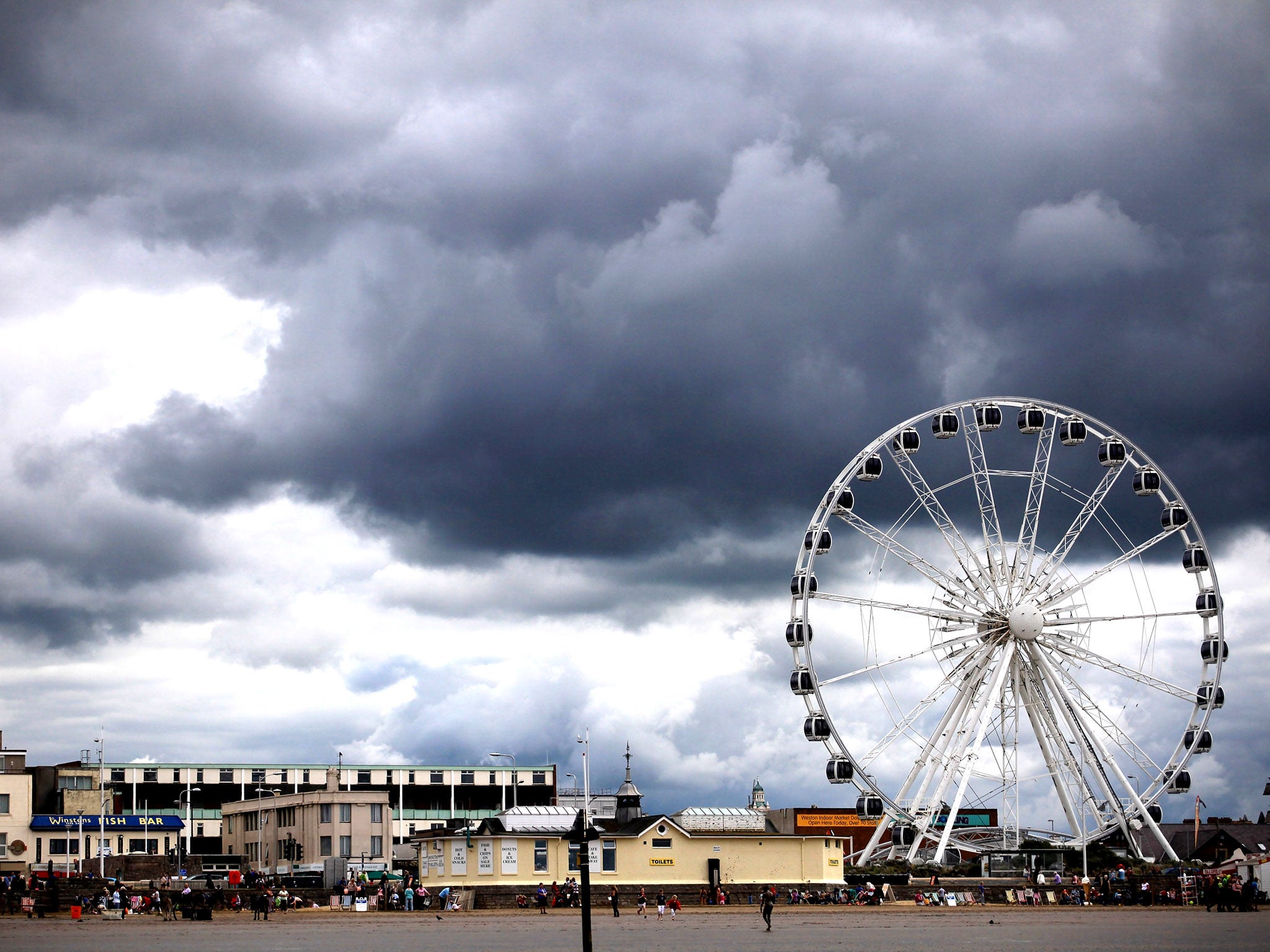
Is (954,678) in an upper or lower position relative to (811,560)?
lower

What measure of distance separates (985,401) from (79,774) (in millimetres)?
79562

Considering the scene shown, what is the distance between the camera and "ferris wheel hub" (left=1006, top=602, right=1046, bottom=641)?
3017 inches

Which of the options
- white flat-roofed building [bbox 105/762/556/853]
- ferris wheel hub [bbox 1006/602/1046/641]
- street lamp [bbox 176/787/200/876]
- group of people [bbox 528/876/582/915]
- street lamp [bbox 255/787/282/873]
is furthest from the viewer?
white flat-roofed building [bbox 105/762/556/853]

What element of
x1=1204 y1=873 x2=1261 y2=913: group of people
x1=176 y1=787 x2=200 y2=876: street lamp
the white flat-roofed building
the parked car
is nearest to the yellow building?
the parked car

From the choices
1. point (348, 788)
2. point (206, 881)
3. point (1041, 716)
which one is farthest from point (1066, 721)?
point (348, 788)

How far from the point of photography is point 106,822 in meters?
109

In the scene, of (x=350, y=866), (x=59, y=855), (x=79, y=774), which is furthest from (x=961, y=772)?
(x=79, y=774)

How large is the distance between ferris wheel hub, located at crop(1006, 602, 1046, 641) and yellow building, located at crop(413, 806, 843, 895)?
1377 centimetres

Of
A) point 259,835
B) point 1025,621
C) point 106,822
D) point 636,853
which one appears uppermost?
point 1025,621

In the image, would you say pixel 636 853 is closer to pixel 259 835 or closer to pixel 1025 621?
pixel 1025 621

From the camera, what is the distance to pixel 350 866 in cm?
9331

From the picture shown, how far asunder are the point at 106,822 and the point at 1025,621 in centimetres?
6724

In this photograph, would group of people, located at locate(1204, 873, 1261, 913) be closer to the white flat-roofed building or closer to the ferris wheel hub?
the ferris wheel hub

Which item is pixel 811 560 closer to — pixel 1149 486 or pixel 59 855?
pixel 1149 486
